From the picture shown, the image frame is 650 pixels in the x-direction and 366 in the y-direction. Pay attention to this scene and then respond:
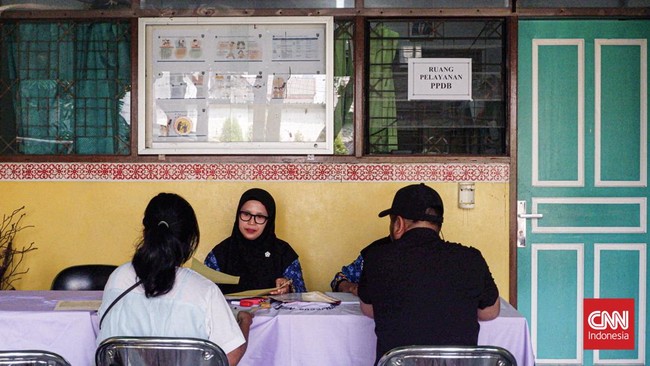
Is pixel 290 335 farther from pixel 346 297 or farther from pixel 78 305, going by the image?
pixel 78 305

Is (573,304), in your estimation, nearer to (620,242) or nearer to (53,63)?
(620,242)

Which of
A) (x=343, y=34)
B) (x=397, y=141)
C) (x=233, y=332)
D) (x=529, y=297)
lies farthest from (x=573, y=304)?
(x=233, y=332)

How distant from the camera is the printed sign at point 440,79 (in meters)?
4.59

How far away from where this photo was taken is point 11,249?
4691 mm

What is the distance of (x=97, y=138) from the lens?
4.71 metres

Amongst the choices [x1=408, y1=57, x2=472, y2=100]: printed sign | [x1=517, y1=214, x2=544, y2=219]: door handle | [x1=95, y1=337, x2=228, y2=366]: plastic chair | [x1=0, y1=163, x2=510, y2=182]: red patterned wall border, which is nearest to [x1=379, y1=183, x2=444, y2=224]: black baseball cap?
[x1=95, y1=337, x2=228, y2=366]: plastic chair

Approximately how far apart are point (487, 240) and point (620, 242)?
0.81 metres

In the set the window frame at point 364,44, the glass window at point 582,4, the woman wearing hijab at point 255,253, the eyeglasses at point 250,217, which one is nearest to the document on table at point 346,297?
the woman wearing hijab at point 255,253

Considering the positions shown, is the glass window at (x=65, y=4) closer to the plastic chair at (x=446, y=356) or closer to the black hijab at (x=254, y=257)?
the black hijab at (x=254, y=257)

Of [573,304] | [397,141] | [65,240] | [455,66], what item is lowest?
[573,304]

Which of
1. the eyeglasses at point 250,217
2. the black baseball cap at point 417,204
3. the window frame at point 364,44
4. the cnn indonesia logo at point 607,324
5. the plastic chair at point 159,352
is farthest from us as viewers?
the cnn indonesia logo at point 607,324

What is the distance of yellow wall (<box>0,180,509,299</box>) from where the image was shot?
15.1 ft

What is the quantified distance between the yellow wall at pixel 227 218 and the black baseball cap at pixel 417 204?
1.73m

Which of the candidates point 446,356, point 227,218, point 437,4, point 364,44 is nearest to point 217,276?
point 446,356
